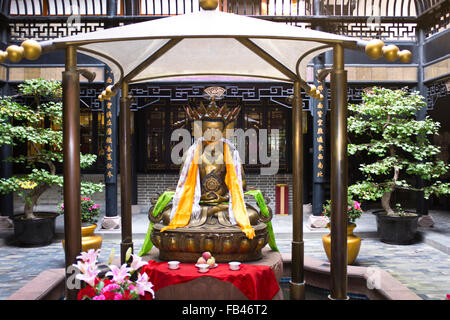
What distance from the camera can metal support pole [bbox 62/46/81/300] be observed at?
2598mm

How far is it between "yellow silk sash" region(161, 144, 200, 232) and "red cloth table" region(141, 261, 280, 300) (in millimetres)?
522

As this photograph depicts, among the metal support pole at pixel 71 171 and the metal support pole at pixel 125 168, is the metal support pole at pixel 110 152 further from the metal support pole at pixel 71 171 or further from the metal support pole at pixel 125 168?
the metal support pole at pixel 71 171

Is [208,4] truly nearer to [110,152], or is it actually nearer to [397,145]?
[397,145]

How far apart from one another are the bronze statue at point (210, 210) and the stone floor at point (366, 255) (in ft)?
6.65

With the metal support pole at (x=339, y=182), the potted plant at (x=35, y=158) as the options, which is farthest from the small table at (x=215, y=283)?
the potted plant at (x=35, y=158)

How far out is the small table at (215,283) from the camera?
3.86 m

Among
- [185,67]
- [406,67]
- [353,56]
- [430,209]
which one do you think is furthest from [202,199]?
[430,209]

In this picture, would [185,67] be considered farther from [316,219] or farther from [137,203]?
[137,203]

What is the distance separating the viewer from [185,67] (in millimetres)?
4707

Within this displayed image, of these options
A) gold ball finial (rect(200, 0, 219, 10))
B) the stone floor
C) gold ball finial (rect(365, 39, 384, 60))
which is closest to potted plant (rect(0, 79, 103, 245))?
the stone floor

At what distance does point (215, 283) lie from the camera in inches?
152

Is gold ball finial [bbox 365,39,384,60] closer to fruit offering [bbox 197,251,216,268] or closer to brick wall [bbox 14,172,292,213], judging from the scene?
fruit offering [bbox 197,251,216,268]
